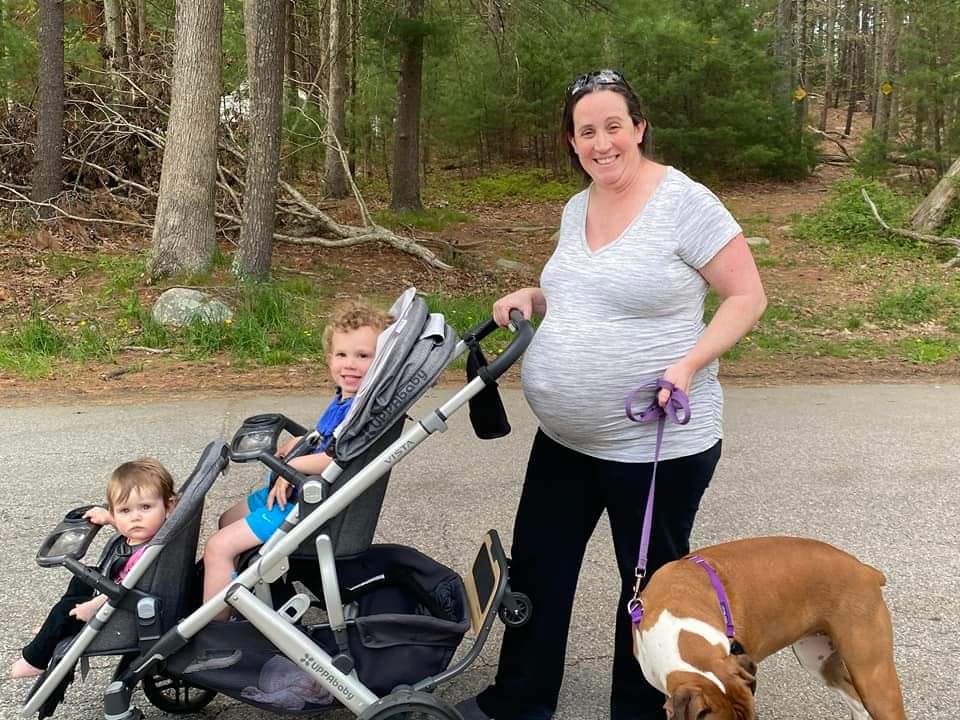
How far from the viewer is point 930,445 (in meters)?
5.63

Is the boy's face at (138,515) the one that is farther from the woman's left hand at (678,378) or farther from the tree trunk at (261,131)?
the tree trunk at (261,131)

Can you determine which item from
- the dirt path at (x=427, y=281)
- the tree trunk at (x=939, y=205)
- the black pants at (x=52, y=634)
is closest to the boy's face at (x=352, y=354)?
the black pants at (x=52, y=634)

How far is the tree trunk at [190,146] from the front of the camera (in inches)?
345

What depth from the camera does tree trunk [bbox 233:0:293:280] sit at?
28.7ft

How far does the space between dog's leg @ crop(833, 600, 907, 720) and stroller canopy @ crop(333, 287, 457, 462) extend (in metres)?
1.38

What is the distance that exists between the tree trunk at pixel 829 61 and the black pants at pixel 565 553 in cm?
2859

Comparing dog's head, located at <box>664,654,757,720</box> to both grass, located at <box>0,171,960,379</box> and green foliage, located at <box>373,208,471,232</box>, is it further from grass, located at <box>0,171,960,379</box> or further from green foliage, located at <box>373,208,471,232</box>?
green foliage, located at <box>373,208,471,232</box>

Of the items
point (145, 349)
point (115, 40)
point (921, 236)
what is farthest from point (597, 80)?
point (921, 236)

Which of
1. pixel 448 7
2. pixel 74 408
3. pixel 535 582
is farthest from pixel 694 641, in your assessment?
pixel 448 7

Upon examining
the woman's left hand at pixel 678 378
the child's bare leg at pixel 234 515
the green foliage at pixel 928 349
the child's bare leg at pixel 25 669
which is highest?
the woman's left hand at pixel 678 378

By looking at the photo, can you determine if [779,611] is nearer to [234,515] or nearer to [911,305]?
[234,515]

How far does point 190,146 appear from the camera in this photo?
29.4 feet

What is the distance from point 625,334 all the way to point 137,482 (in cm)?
158

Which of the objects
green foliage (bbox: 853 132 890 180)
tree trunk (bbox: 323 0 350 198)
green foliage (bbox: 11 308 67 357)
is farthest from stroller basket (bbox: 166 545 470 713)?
green foliage (bbox: 853 132 890 180)
